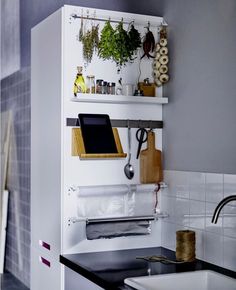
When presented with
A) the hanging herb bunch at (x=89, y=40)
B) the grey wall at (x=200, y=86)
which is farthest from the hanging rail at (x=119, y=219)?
the hanging herb bunch at (x=89, y=40)

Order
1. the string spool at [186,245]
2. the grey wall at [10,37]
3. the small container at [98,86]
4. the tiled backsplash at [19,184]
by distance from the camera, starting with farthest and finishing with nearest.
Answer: the grey wall at [10,37]
the tiled backsplash at [19,184]
the small container at [98,86]
the string spool at [186,245]

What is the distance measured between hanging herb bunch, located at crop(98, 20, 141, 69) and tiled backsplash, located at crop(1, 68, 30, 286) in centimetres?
151

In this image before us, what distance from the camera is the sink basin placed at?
2.17 metres

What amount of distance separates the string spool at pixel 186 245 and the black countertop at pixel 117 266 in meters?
0.04

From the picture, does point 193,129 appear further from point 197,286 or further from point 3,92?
point 3,92

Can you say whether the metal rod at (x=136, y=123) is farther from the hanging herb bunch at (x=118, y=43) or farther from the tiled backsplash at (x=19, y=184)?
the tiled backsplash at (x=19, y=184)

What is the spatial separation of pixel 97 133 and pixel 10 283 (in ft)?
6.50

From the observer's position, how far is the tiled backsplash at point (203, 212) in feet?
7.60

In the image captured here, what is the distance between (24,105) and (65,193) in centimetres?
179

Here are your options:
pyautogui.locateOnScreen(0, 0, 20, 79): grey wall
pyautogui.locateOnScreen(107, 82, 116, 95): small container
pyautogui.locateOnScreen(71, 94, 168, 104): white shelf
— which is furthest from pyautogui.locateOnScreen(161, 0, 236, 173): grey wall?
pyautogui.locateOnScreen(0, 0, 20, 79): grey wall

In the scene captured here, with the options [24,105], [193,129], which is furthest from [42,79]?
[24,105]

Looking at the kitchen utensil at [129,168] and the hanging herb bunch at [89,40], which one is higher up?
the hanging herb bunch at [89,40]

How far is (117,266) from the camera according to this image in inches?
94.0

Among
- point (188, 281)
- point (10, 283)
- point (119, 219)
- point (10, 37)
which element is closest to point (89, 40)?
point (119, 219)
